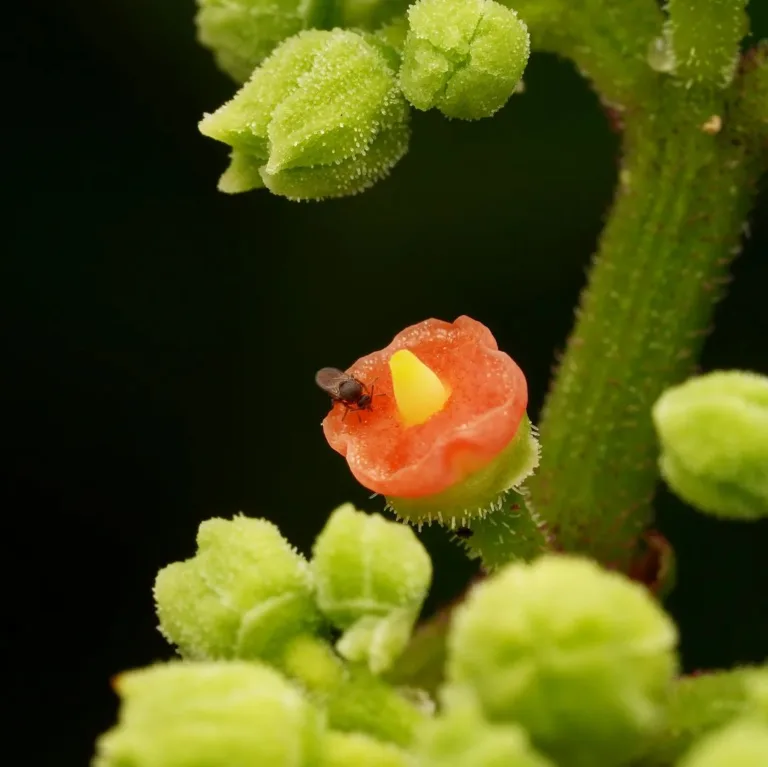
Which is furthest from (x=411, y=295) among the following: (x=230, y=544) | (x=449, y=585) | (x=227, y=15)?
(x=230, y=544)

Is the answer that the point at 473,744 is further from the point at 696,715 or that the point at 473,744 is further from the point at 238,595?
the point at 238,595

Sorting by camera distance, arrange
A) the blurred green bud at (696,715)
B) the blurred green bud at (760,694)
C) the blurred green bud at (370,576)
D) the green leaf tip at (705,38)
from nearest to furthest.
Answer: the blurred green bud at (760,694) < the blurred green bud at (696,715) < the blurred green bud at (370,576) < the green leaf tip at (705,38)

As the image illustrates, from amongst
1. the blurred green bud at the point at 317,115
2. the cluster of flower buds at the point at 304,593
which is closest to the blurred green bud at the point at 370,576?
the cluster of flower buds at the point at 304,593

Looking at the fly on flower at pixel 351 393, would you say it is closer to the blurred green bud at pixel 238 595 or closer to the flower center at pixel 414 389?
the flower center at pixel 414 389

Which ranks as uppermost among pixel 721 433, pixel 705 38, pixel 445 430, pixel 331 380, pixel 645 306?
pixel 705 38

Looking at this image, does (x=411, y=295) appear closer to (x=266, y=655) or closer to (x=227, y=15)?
(x=227, y=15)

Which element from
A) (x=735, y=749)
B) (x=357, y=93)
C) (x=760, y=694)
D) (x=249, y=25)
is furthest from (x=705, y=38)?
(x=735, y=749)
